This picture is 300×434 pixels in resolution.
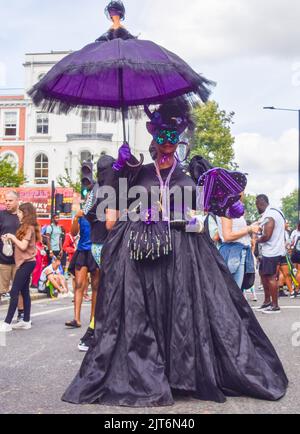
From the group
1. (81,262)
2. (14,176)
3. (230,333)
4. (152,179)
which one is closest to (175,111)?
(152,179)

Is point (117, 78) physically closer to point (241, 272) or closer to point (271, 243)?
point (241, 272)

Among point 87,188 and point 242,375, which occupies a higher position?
point 87,188

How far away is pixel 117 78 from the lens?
14.5ft

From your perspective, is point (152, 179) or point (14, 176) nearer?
point (152, 179)

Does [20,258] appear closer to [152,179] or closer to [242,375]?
[152,179]

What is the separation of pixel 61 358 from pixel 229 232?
233 centimetres

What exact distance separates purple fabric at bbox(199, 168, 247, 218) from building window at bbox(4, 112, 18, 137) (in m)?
46.5

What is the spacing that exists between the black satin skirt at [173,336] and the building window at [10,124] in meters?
46.7

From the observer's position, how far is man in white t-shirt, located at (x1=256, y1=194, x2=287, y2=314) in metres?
9.52

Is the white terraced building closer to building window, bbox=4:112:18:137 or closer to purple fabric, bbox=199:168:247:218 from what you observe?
building window, bbox=4:112:18:137

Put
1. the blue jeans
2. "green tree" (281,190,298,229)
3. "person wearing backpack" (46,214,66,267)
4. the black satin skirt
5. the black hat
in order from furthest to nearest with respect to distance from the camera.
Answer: "green tree" (281,190,298,229) < "person wearing backpack" (46,214,66,267) < the blue jeans < the black hat < the black satin skirt

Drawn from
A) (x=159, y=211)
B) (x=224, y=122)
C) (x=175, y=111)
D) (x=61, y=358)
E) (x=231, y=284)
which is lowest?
(x=61, y=358)

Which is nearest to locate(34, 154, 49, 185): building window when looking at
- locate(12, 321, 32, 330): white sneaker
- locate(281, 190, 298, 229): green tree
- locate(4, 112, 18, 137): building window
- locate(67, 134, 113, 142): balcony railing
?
locate(67, 134, 113, 142): balcony railing
